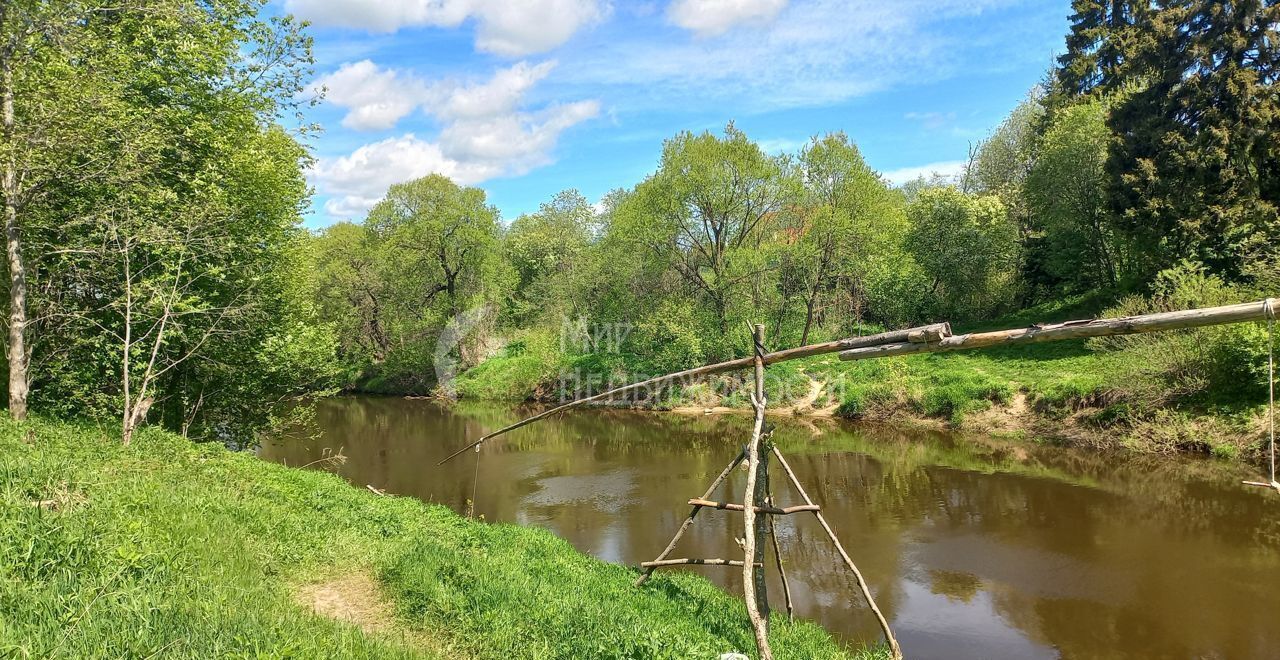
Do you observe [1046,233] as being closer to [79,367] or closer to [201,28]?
[201,28]

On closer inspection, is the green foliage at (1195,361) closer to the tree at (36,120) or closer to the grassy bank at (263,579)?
the grassy bank at (263,579)

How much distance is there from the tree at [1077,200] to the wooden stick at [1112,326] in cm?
2795

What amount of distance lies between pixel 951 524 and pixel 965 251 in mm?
24531

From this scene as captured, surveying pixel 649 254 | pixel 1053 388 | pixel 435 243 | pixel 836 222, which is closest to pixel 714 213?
pixel 649 254

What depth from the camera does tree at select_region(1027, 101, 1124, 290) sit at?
29.0 metres

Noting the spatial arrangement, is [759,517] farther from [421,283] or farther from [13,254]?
[421,283]

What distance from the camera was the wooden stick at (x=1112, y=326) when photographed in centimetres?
470

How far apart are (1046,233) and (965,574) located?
28.5 m

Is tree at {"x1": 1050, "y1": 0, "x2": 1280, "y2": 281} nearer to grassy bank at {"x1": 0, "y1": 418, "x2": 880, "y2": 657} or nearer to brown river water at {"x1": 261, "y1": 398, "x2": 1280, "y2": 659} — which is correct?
brown river water at {"x1": 261, "y1": 398, "x2": 1280, "y2": 659}

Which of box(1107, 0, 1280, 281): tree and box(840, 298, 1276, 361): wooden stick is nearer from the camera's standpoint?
box(840, 298, 1276, 361): wooden stick

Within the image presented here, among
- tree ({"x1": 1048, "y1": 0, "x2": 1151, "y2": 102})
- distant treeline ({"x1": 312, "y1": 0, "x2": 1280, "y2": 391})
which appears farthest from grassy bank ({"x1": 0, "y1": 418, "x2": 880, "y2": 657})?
tree ({"x1": 1048, "y1": 0, "x2": 1151, "y2": 102})

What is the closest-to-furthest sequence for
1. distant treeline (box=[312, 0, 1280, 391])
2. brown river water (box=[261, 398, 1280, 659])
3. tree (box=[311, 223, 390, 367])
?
brown river water (box=[261, 398, 1280, 659]) → distant treeline (box=[312, 0, 1280, 391]) → tree (box=[311, 223, 390, 367])

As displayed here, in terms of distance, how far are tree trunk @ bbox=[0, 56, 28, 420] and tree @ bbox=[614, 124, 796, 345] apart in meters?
25.4

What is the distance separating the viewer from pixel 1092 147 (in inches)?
1136
